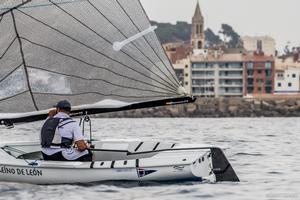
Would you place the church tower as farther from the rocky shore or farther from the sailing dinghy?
the sailing dinghy

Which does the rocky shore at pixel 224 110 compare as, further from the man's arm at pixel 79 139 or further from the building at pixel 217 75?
the man's arm at pixel 79 139

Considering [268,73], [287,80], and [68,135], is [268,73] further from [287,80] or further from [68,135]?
[68,135]

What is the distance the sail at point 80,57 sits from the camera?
14.2 m

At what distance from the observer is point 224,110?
11356cm

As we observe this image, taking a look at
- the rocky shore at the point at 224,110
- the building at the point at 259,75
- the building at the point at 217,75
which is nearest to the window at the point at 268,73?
the building at the point at 259,75

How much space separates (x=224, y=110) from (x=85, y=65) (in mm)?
99756

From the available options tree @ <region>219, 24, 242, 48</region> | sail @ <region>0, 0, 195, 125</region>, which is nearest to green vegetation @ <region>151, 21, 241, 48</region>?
tree @ <region>219, 24, 242, 48</region>

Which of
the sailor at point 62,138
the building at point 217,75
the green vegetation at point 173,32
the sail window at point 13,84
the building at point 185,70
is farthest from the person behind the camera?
the green vegetation at point 173,32

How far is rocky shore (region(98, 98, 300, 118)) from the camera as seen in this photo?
113250 mm

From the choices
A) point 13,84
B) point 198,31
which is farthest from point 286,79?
point 13,84

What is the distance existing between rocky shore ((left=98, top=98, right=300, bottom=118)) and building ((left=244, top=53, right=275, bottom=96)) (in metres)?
10.1

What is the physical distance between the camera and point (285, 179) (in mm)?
15812

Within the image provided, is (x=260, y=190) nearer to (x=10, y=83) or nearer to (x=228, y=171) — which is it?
(x=228, y=171)

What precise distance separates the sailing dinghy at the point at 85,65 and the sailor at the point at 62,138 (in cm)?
50
